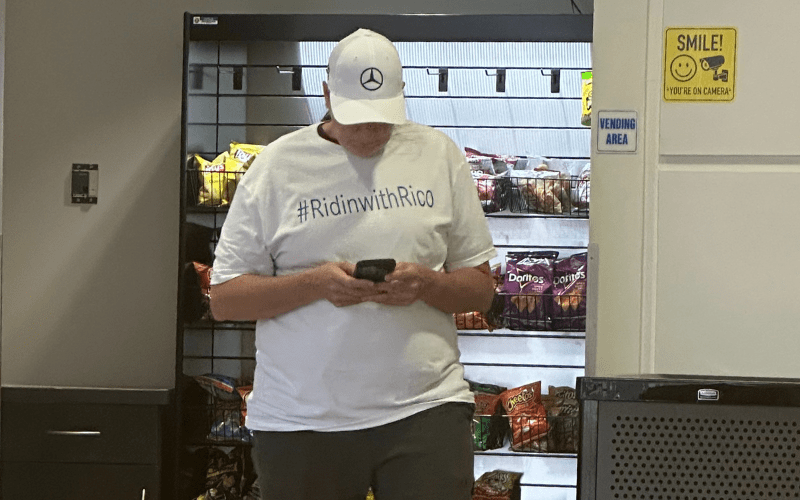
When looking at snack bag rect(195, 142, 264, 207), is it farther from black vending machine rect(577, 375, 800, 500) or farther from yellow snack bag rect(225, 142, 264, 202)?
black vending machine rect(577, 375, 800, 500)

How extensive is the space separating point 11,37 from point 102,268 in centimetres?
109

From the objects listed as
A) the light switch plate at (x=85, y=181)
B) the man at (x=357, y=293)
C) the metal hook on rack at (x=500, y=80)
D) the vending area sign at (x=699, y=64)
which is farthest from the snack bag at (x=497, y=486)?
the light switch plate at (x=85, y=181)

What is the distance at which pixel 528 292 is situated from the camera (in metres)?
3.30

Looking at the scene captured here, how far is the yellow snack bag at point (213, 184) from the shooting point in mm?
3340

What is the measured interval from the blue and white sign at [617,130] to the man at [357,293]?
35 cm

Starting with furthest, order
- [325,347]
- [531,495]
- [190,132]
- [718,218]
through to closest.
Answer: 1. [531,495]
2. [190,132]
3. [325,347]
4. [718,218]

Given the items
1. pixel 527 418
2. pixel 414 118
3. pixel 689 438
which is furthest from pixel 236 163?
pixel 689 438

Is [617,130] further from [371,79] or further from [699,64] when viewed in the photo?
[371,79]

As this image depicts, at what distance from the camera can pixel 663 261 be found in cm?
165

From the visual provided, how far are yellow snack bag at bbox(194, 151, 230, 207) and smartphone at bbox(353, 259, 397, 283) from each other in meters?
1.76

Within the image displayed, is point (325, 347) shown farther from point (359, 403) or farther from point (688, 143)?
point (688, 143)

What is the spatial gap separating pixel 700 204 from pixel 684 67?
243 mm

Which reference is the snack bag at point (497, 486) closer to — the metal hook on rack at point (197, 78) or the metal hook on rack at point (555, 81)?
the metal hook on rack at point (555, 81)

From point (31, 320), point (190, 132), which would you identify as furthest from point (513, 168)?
point (31, 320)
